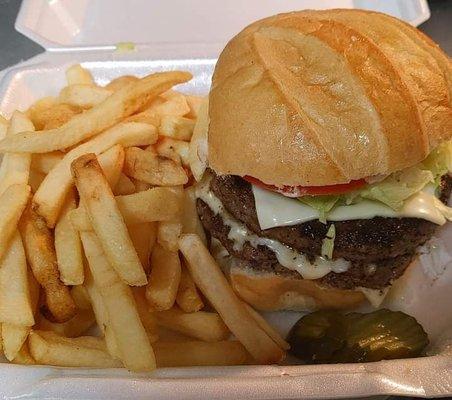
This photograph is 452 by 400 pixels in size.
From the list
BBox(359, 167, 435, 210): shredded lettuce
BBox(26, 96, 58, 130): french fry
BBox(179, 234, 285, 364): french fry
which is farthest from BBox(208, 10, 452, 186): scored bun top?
BBox(26, 96, 58, 130): french fry

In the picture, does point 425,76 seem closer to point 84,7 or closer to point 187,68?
point 187,68

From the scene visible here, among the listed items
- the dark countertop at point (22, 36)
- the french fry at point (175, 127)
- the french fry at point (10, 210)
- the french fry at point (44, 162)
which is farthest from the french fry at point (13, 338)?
the dark countertop at point (22, 36)

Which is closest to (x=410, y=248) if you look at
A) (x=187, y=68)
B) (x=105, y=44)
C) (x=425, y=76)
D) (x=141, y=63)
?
(x=425, y=76)

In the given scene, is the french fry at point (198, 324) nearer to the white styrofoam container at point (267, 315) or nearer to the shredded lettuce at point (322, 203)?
the white styrofoam container at point (267, 315)

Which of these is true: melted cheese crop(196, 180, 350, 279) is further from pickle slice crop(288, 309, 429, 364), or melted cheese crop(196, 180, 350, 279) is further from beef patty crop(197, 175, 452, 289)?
pickle slice crop(288, 309, 429, 364)

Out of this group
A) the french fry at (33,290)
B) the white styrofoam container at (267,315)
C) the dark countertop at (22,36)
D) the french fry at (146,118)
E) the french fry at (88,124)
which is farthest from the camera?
the dark countertop at (22,36)

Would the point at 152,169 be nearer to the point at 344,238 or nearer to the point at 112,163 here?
the point at 112,163

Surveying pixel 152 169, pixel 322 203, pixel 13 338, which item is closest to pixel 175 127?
pixel 152 169
